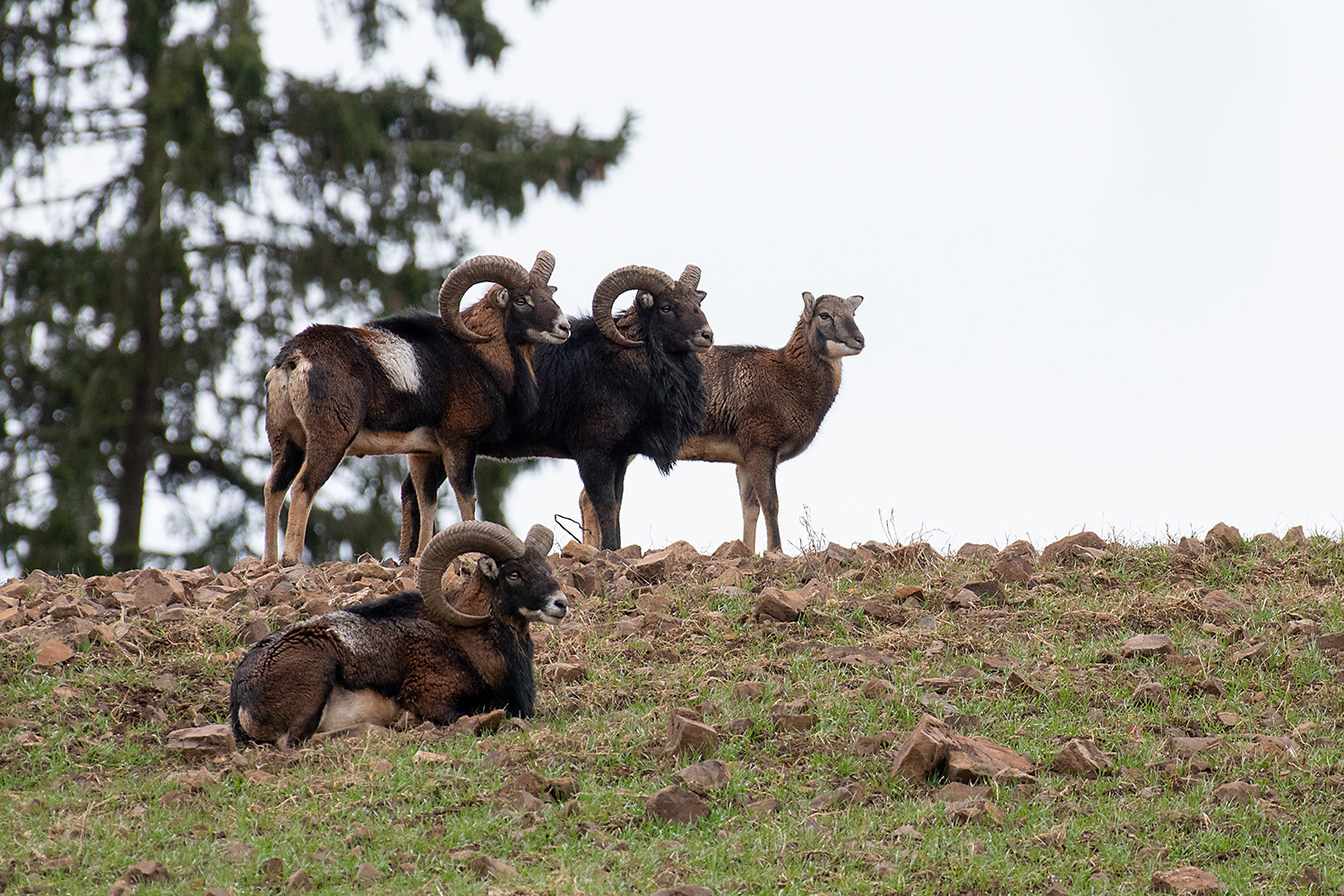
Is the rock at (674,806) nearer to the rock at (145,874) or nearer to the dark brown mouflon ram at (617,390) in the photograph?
the rock at (145,874)

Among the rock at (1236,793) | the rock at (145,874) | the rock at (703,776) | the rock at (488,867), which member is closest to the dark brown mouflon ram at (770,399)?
the rock at (703,776)

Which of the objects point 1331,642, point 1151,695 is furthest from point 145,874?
point 1331,642

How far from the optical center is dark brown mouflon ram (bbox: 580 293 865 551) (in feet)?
54.5

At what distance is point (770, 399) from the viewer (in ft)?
55.1

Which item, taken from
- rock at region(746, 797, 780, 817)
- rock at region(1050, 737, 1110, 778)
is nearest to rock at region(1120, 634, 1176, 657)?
rock at region(1050, 737, 1110, 778)

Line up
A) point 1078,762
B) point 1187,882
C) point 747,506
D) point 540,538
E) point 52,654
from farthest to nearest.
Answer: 1. point 747,506
2. point 52,654
3. point 540,538
4. point 1078,762
5. point 1187,882

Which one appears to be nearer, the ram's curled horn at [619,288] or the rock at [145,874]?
the rock at [145,874]

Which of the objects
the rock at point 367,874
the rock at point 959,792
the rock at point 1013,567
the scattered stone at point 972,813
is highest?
the rock at point 1013,567

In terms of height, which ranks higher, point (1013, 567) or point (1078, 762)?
point (1013, 567)

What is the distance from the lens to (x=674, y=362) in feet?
50.6

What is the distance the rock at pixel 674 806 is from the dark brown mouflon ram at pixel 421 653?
1843mm

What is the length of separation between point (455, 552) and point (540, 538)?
605 mm

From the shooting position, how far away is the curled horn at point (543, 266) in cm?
1505

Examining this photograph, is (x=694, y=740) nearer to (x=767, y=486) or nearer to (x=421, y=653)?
(x=421, y=653)
